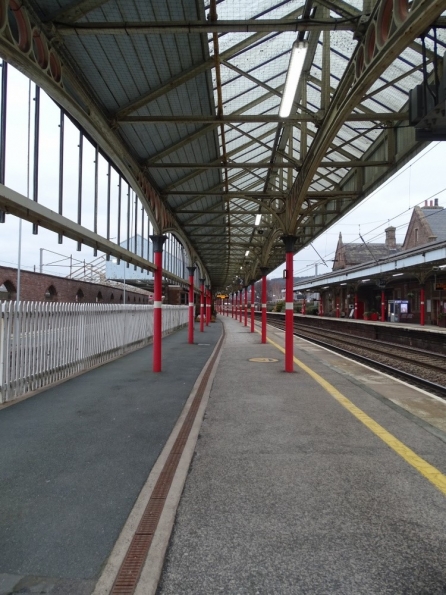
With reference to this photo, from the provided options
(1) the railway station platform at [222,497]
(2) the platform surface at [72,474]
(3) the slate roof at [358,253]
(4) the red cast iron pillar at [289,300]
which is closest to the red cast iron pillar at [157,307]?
(2) the platform surface at [72,474]

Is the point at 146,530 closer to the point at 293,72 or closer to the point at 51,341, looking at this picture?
the point at 293,72

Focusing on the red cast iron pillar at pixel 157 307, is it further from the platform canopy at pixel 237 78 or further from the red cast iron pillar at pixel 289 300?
the red cast iron pillar at pixel 289 300

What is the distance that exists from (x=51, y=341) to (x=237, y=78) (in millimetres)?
6476

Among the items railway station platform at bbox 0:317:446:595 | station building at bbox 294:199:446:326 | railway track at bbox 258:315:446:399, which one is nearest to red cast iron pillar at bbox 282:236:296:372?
railway track at bbox 258:315:446:399

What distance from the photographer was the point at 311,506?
326 centimetres

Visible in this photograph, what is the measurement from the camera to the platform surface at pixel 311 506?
2.43 meters

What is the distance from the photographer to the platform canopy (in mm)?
4715

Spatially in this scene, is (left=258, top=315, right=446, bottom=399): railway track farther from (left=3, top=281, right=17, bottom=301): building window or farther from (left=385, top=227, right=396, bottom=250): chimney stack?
(left=385, top=227, right=396, bottom=250): chimney stack

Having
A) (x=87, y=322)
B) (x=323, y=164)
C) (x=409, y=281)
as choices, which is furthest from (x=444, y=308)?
(x=87, y=322)

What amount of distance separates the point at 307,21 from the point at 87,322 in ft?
27.3

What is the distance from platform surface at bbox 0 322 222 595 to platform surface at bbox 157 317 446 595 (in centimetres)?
56

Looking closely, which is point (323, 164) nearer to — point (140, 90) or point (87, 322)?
point (140, 90)

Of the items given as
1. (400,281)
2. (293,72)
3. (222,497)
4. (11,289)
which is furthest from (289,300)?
(400,281)

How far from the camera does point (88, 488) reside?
139 inches
